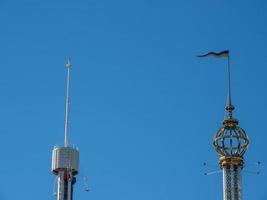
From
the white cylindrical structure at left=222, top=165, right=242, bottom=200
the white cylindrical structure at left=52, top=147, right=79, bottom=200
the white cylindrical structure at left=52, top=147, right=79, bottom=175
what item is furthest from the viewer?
the white cylindrical structure at left=52, top=147, right=79, bottom=200

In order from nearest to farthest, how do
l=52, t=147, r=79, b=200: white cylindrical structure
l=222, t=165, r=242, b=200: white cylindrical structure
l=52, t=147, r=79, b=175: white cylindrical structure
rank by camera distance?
l=222, t=165, r=242, b=200: white cylindrical structure, l=52, t=147, r=79, b=175: white cylindrical structure, l=52, t=147, r=79, b=200: white cylindrical structure

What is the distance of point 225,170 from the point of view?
131 metres

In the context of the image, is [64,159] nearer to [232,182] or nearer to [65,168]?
→ [65,168]

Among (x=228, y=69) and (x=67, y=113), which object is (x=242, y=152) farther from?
(x=67, y=113)

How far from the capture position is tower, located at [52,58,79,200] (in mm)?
166750

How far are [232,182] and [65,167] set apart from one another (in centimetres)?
4119

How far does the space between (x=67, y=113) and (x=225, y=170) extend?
40.5 metres

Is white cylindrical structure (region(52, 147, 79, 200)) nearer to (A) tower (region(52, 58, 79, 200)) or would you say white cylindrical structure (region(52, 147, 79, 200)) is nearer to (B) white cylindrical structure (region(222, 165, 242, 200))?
(A) tower (region(52, 58, 79, 200))

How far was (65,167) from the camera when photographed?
6580 inches

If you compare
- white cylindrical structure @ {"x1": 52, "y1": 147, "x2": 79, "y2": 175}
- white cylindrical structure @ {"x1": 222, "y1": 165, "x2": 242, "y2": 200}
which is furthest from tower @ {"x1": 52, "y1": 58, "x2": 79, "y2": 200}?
white cylindrical structure @ {"x1": 222, "y1": 165, "x2": 242, "y2": 200}

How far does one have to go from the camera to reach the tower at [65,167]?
547ft

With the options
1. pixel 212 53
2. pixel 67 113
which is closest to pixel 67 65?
pixel 67 113

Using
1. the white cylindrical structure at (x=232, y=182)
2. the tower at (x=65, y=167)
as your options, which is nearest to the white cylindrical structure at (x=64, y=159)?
the tower at (x=65, y=167)

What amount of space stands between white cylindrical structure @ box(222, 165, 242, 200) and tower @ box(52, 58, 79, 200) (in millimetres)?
39366
